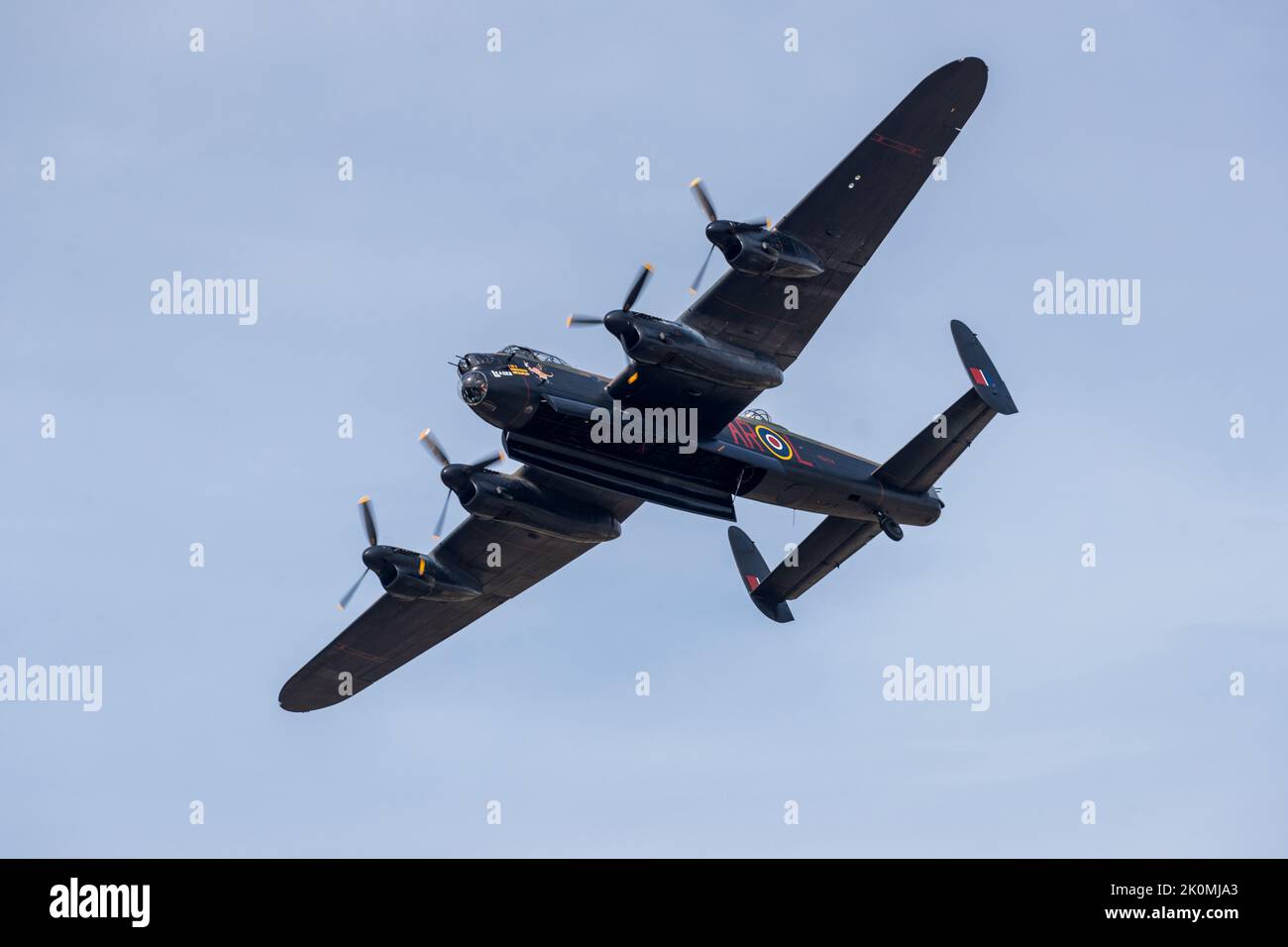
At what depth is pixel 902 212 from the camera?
38.8 metres

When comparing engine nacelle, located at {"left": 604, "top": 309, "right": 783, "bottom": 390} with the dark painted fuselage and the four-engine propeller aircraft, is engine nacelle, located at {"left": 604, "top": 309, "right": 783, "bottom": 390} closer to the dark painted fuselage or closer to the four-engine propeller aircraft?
the four-engine propeller aircraft

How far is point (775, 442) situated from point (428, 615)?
12631 millimetres

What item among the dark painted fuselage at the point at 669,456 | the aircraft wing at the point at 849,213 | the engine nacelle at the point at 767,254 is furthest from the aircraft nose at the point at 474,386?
the engine nacelle at the point at 767,254

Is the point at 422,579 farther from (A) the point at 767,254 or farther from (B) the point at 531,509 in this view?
(A) the point at 767,254

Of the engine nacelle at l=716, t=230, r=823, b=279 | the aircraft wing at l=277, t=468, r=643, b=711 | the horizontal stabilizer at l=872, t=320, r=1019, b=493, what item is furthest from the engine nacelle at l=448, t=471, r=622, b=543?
the engine nacelle at l=716, t=230, r=823, b=279

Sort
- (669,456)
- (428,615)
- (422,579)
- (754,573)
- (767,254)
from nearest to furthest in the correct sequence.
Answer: (767,254) → (669,456) → (422,579) → (754,573) → (428,615)

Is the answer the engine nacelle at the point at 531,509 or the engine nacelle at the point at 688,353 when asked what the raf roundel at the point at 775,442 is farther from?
the engine nacelle at the point at 531,509

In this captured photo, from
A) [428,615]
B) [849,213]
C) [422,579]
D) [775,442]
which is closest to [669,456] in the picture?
[775,442]

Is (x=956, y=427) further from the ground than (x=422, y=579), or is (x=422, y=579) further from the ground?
(x=956, y=427)

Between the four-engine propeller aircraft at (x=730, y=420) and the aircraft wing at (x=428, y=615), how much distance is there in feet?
0.36

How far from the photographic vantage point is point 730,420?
4059cm

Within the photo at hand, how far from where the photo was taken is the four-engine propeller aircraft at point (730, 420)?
37906mm

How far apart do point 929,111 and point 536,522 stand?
47.7 ft
